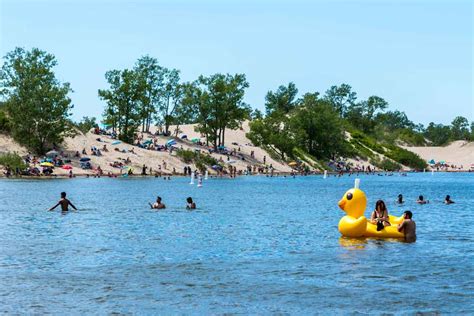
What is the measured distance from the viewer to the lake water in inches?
832

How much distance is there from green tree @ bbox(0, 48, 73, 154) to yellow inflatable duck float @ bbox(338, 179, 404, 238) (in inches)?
3364

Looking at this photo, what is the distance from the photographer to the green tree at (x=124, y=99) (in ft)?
450

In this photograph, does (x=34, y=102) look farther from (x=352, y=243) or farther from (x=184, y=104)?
(x=352, y=243)

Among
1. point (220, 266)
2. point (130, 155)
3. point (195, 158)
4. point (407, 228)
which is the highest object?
point (195, 158)

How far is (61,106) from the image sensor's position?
114750mm

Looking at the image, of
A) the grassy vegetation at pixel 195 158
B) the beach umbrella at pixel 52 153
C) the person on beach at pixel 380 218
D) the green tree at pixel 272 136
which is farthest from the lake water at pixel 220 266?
the green tree at pixel 272 136

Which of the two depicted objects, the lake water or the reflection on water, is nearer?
the lake water

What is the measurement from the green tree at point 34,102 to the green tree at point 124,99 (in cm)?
2014

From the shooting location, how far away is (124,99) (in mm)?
138000

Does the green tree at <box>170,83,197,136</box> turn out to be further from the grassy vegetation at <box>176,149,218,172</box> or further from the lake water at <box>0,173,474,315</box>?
the lake water at <box>0,173,474,315</box>

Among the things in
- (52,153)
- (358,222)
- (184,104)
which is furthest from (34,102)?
(358,222)

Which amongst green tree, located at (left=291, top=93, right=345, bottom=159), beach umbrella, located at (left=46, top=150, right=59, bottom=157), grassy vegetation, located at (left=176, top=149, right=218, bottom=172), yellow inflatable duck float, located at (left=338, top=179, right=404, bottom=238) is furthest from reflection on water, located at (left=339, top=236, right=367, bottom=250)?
green tree, located at (left=291, top=93, right=345, bottom=159)

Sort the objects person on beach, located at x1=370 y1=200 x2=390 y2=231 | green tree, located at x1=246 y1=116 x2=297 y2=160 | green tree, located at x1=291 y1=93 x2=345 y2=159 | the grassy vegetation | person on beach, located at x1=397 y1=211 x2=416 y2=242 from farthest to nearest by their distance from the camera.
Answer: green tree, located at x1=291 y1=93 x2=345 y2=159
green tree, located at x1=246 y1=116 x2=297 y2=160
the grassy vegetation
person on beach, located at x1=370 y1=200 x2=390 y2=231
person on beach, located at x1=397 y1=211 x2=416 y2=242

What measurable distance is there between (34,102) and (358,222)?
284ft
